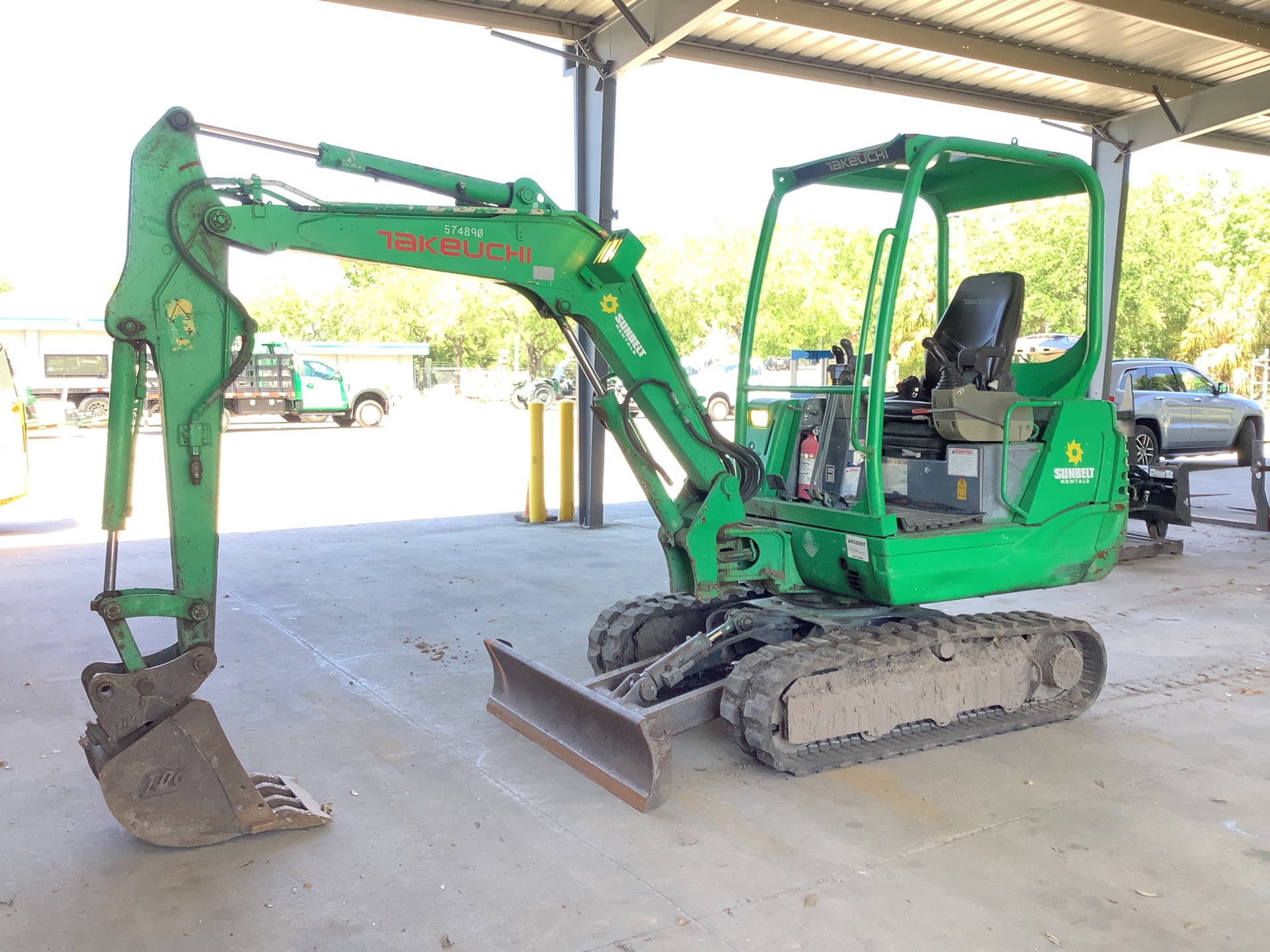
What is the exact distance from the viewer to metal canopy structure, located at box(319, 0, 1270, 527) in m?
11.2

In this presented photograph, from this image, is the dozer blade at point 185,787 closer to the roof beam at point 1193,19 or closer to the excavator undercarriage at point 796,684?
the excavator undercarriage at point 796,684

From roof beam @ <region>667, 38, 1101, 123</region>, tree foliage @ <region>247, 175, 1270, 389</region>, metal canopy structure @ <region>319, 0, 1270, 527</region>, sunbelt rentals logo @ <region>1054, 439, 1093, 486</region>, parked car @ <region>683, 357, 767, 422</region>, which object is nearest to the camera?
sunbelt rentals logo @ <region>1054, 439, 1093, 486</region>

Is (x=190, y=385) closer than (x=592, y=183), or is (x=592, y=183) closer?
(x=190, y=385)

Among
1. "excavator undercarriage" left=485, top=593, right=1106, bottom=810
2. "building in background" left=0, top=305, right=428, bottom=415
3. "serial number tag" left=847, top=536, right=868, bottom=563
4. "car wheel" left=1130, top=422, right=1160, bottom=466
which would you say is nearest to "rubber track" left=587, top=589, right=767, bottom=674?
"excavator undercarriage" left=485, top=593, right=1106, bottom=810

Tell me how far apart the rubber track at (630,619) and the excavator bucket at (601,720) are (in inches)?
20.7

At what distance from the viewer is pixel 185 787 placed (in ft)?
14.1

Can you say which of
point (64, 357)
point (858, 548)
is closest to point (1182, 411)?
point (858, 548)

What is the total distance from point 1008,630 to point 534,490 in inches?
309

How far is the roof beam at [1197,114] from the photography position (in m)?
13.6

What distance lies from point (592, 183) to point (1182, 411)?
12370 mm

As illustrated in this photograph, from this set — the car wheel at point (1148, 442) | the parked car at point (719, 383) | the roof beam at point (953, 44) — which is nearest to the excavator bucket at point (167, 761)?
the roof beam at point (953, 44)

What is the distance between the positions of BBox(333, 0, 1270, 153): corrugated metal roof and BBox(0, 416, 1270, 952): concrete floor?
23.4ft

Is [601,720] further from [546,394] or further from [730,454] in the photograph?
[546,394]

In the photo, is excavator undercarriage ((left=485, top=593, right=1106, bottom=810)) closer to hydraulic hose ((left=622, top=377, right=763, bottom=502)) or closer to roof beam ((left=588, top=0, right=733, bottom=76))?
hydraulic hose ((left=622, top=377, right=763, bottom=502))
